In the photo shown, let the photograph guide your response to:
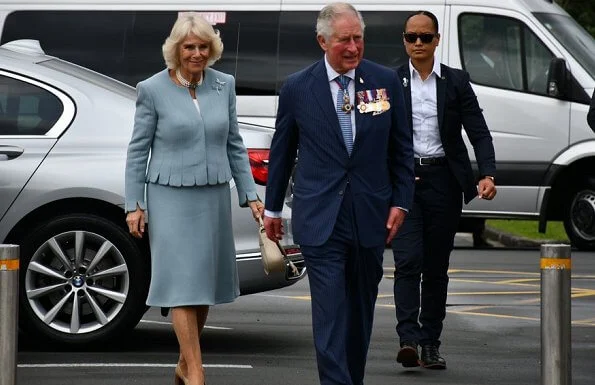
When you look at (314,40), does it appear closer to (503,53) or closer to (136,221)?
(503,53)

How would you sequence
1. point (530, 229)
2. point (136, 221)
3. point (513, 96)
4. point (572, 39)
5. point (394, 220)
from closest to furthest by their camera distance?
point (394, 220) → point (136, 221) → point (513, 96) → point (572, 39) → point (530, 229)

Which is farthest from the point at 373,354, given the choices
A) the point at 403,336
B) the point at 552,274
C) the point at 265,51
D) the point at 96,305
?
the point at 265,51

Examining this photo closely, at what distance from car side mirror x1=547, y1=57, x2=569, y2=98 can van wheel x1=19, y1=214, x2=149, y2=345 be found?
849cm

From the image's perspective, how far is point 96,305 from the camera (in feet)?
30.8

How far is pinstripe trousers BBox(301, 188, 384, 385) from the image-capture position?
7.12m

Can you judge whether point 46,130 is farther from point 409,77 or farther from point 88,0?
point 88,0

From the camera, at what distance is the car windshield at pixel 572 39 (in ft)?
57.2

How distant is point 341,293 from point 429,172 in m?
1.90

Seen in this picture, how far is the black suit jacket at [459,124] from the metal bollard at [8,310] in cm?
281

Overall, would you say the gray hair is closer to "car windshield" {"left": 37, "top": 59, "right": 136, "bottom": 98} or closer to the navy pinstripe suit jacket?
the navy pinstripe suit jacket

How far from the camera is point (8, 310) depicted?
6812 mm

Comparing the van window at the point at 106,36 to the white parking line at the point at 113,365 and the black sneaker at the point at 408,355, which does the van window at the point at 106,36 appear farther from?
Answer: the black sneaker at the point at 408,355

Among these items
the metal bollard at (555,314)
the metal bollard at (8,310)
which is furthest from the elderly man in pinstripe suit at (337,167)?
the metal bollard at (8,310)

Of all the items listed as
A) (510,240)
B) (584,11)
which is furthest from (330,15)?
(584,11)
